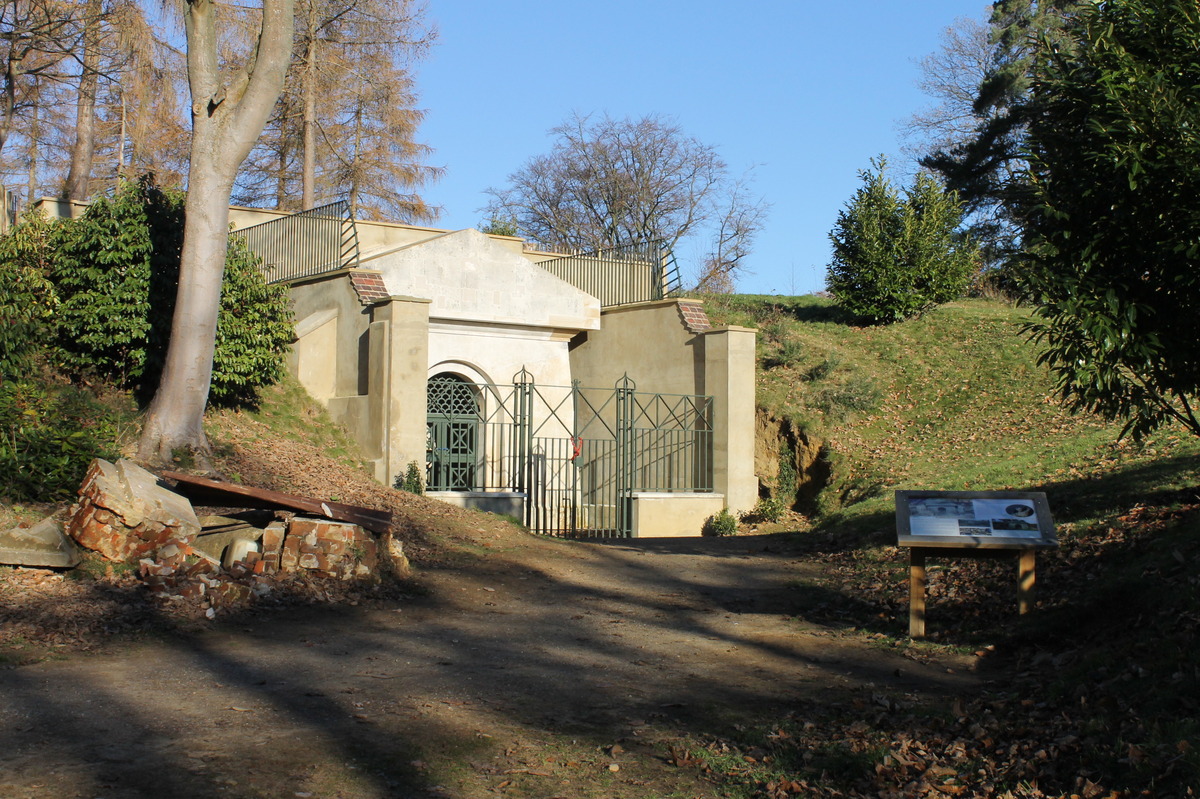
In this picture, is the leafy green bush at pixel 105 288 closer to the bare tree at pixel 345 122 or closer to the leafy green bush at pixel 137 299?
the leafy green bush at pixel 137 299

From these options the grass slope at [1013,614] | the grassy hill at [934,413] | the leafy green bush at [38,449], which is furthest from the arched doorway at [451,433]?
the leafy green bush at [38,449]

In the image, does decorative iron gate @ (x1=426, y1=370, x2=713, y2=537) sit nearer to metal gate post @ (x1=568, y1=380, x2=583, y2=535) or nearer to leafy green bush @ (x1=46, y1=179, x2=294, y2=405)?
metal gate post @ (x1=568, y1=380, x2=583, y2=535)

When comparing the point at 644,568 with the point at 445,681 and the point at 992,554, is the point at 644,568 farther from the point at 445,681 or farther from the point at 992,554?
the point at 445,681

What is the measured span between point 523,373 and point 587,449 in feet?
9.07

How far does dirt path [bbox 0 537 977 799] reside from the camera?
4.86m

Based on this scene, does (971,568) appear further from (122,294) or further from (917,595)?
(122,294)

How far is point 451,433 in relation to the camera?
55.4 feet

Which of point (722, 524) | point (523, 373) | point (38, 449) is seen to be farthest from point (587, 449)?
point (38, 449)

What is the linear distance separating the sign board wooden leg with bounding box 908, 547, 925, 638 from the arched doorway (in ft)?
31.7

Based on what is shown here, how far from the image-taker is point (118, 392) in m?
15.0

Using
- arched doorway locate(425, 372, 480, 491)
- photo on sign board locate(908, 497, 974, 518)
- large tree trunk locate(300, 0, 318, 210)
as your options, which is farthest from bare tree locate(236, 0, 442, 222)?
photo on sign board locate(908, 497, 974, 518)

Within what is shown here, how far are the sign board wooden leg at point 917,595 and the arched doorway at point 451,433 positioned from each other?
380 inches

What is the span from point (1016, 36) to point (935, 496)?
1018 inches

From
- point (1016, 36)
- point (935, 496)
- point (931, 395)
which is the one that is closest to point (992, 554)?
point (935, 496)
